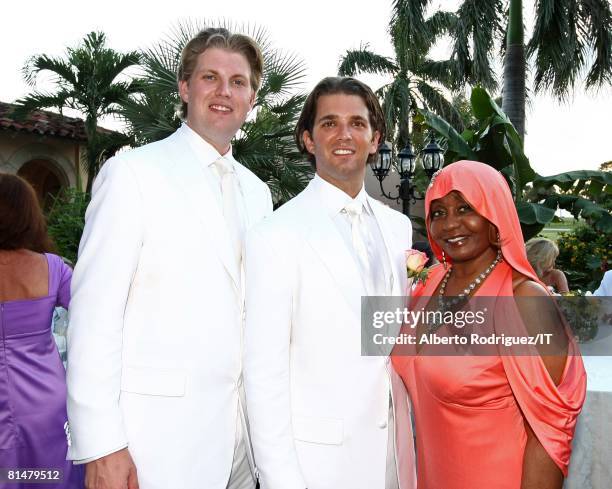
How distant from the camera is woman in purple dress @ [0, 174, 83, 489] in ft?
11.0

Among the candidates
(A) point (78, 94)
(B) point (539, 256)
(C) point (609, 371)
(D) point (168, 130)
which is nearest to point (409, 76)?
(A) point (78, 94)

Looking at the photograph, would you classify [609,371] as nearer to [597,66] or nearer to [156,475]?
[156,475]

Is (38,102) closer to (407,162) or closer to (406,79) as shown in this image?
(407,162)

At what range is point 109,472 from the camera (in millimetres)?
2021

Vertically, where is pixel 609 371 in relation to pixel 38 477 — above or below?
above

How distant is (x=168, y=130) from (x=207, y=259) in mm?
8494

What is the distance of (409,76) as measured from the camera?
26625 millimetres

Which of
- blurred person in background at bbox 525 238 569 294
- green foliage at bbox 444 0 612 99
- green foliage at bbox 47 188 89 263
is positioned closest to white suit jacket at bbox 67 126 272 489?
blurred person in background at bbox 525 238 569 294

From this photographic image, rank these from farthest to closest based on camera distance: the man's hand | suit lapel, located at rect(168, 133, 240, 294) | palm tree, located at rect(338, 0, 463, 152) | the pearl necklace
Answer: palm tree, located at rect(338, 0, 463, 152) → the pearl necklace → suit lapel, located at rect(168, 133, 240, 294) → the man's hand

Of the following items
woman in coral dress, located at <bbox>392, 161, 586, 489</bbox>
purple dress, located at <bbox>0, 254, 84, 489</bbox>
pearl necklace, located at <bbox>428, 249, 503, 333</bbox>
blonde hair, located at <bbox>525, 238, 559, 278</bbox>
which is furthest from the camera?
blonde hair, located at <bbox>525, 238, 559, 278</bbox>

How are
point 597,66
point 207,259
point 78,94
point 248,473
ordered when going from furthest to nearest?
point 597,66
point 78,94
point 248,473
point 207,259

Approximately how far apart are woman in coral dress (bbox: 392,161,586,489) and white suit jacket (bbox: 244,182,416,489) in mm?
260

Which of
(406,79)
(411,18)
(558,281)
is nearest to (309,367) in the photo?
(558,281)

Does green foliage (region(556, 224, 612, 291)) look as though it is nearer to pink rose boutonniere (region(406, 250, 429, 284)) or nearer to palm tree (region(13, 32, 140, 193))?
pink rose boutonniere (region(406, 250, 429, 284))
